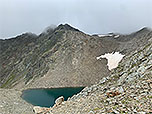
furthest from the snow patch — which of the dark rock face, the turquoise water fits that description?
the turquoise water

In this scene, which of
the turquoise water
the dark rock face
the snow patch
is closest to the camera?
the turquoise water

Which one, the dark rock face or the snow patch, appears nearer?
the dark rock face

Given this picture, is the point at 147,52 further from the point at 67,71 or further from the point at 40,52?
the point at 40,52

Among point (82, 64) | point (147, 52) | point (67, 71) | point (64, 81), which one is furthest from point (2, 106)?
point (82, 64)

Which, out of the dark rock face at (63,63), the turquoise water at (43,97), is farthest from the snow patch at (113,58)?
the turquoise water at (43,97)

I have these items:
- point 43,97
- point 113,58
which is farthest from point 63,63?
point 43,97

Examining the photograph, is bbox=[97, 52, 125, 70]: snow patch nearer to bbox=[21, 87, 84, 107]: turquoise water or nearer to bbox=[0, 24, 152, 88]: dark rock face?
bbox=[0, 24, 152, 88]: dark rock face

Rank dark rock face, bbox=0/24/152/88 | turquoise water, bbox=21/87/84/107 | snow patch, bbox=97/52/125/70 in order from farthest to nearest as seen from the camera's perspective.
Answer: snow patch, bbox=97/52/125/70 → dark rock face, bbox=0/24/152/88 → turquoise water, bbox=21/87/84/107

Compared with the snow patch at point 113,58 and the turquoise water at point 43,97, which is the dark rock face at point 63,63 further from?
the turquoise water at point 43,97

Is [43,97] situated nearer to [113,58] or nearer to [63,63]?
[63,63]
